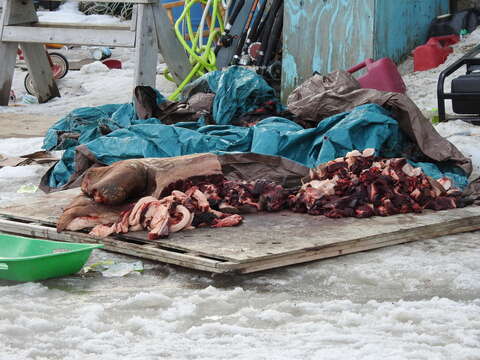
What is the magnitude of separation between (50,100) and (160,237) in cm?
834

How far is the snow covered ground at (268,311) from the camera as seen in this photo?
3.07 meters

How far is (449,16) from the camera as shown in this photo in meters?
9.82

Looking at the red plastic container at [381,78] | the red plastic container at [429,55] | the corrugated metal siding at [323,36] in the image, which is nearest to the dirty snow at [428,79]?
the red plastic container at [429,55]

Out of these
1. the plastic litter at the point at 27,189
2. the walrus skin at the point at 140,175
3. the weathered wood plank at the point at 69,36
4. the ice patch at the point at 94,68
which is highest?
the weathered wood plank at the point at 69,36

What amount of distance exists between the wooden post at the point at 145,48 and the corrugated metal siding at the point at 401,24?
8.22 ft

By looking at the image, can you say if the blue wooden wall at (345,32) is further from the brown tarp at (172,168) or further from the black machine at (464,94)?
the brown tarp at (172,168)

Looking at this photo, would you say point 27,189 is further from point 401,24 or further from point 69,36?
point 401,24

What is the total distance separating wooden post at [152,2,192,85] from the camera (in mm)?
9666

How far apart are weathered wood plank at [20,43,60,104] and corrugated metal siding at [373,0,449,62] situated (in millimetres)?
5141

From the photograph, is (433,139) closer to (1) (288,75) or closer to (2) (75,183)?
(2) (75,183)

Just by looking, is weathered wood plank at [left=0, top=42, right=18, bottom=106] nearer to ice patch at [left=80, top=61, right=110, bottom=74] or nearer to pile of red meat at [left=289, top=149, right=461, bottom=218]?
ice patch at [left=80, top=61, right=110, bottom=74]

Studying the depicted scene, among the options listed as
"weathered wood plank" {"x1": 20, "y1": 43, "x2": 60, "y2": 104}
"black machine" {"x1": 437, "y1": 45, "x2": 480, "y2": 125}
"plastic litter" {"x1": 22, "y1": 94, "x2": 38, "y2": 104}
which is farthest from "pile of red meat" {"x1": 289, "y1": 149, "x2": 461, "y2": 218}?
"plastic litter" {"x1": 22, "y1": 94, "x2": 38, "y2": 104}

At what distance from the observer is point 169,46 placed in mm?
9891

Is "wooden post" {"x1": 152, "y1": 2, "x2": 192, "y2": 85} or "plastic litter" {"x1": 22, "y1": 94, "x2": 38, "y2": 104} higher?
"wooden post" {"x1": 152, "y1": 2, "x2": 192, "y2": 85}
